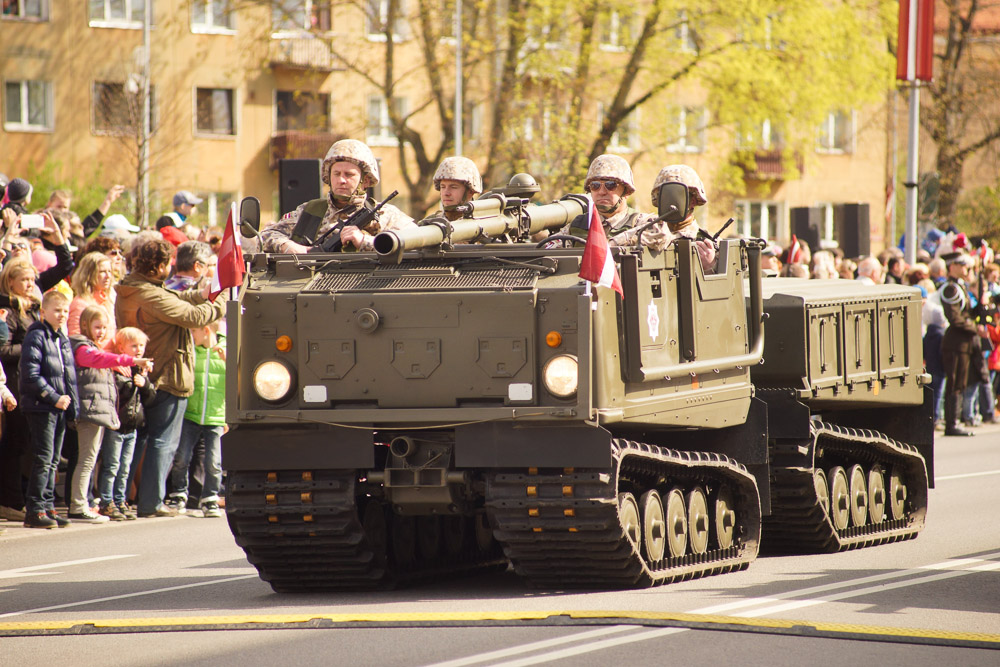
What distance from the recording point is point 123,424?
571 inches

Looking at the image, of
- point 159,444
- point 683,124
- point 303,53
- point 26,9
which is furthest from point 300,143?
point 159,444

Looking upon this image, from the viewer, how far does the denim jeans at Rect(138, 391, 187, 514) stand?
14789 mm

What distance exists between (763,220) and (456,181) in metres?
45.5

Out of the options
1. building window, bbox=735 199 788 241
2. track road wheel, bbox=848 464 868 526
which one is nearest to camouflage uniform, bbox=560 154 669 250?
track road wheel, bbox=848 464 868 526

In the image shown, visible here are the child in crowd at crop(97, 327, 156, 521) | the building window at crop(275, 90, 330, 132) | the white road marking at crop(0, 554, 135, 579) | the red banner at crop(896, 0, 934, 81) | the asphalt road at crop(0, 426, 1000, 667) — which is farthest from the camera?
the building window at crop(275, 90, 330, 132)

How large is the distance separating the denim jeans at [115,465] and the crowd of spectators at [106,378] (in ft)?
0.04

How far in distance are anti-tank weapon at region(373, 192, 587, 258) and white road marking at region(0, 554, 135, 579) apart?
3605mm

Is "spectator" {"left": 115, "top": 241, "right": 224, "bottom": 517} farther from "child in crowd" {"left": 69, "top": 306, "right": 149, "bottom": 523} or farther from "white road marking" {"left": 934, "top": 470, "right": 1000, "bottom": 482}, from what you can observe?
"white road marking" {"left": 934, "top": 470, "right": 1000, "bottom": 482}

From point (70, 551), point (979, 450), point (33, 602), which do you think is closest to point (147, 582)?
point (33, 602)

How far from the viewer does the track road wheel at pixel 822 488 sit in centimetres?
1255

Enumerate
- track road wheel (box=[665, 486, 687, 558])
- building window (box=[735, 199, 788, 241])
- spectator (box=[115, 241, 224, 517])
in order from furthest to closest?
1. building window (box=[735, 199, 788, 241])
2. spectator (box=[115, 241, 224, 517])
3. track road wheel (box=[665, 486, 687, 558])

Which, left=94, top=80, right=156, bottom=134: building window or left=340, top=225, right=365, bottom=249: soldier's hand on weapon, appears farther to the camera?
left=94, top=80, right=156, bottom=134: building window

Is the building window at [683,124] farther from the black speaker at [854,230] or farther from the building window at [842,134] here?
the building window at [842,134]

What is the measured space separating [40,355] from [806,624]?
7197 mm
